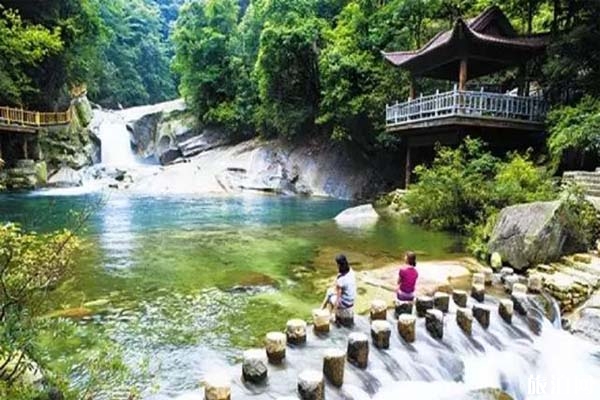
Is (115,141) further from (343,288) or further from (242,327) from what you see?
(343,288)

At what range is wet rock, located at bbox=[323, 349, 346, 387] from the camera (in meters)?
4.54

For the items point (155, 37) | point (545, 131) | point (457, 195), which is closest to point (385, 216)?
point (457, 195)

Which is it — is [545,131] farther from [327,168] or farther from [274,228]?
[327,168]

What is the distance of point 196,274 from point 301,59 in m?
20.1

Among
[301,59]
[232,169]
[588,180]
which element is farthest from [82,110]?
[588,180]

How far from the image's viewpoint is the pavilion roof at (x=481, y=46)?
50.1ft

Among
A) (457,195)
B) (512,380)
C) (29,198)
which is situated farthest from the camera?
(29,198)

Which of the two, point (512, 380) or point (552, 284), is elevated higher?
point (552, 284)

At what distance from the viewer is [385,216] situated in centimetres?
1681

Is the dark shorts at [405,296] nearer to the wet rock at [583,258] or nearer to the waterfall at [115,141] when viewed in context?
the wet rock at [583,258]

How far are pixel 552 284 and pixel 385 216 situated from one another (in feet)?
31.2

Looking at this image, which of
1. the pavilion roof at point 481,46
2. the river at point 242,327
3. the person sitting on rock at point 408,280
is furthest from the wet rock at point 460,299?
the pavilion roof at point 481,46

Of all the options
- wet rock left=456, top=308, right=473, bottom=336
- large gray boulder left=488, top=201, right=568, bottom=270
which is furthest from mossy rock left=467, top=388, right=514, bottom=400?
large gray boulder left=488, top=201, right=568, bottom=270

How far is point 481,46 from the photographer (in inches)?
617
